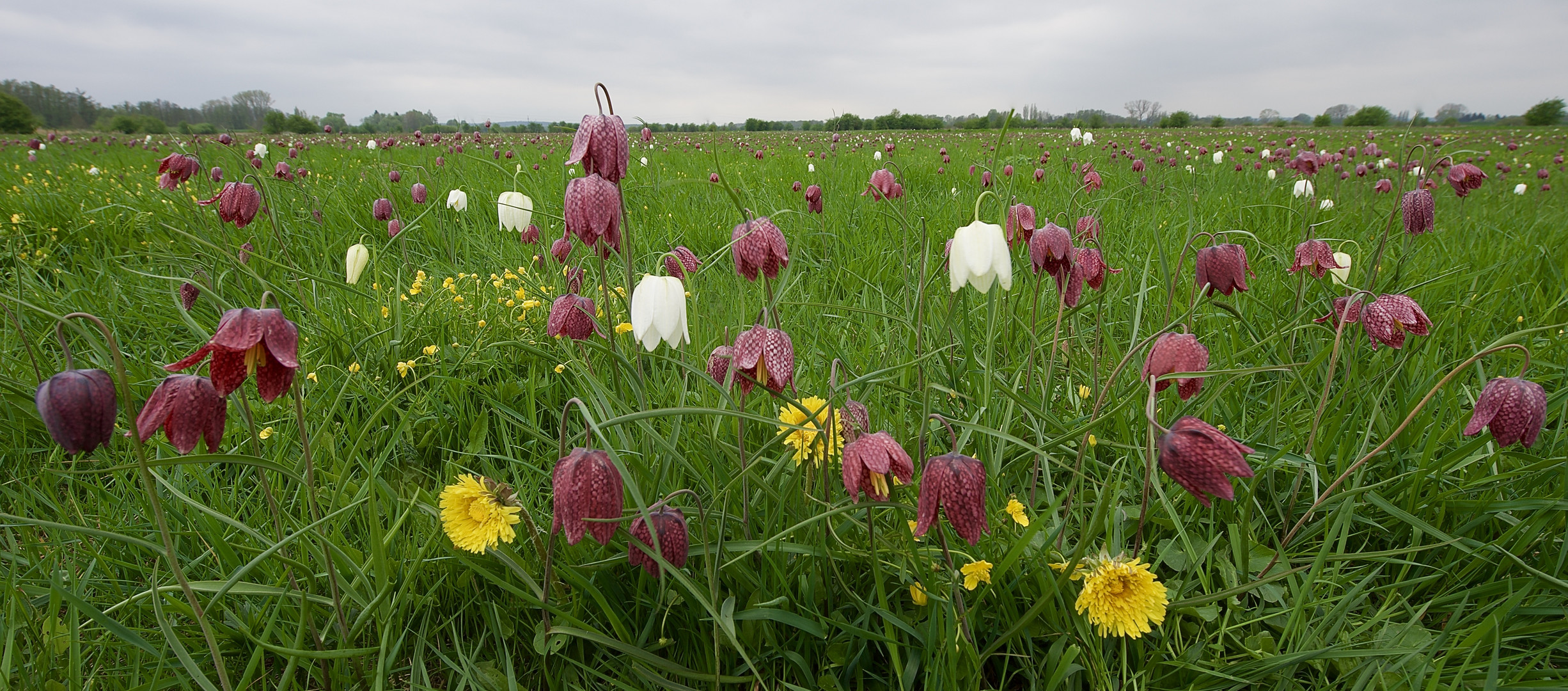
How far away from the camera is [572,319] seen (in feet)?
5.10

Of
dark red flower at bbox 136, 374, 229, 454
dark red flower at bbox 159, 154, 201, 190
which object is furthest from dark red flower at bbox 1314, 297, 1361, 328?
dark red flower at bbox 159, 154, 201, 190

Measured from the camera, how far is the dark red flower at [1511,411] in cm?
117

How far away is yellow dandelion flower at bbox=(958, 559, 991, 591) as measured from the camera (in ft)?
3.74

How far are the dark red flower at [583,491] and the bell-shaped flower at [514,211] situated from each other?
51.4 inches

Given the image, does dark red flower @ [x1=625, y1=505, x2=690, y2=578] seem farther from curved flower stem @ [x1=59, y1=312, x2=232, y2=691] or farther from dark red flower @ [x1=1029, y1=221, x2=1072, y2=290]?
dark red flower @ [x1=1029, y1=221, x2=1072, y2=290]

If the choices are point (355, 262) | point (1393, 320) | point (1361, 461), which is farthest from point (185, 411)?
point (1393, 320)

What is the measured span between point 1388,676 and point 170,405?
1999 millimetres

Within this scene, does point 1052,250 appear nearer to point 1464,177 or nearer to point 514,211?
point 514,211

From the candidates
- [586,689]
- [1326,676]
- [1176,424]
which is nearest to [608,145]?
[586,689]

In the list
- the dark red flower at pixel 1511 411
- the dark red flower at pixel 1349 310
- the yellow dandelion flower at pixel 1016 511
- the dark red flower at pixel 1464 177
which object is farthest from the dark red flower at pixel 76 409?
the dark red flower at pixel 1464 177

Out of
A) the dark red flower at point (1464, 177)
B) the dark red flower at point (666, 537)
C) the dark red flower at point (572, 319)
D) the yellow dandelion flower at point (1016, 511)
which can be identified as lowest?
the yellow dandelion flower at point (1016, 511)

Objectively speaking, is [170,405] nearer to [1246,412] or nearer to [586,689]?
[586,689]

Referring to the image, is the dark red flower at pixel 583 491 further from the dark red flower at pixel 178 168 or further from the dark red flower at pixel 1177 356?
the dark red flower at pixel 178 168

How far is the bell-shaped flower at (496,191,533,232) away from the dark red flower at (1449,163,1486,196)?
10.8 ft
